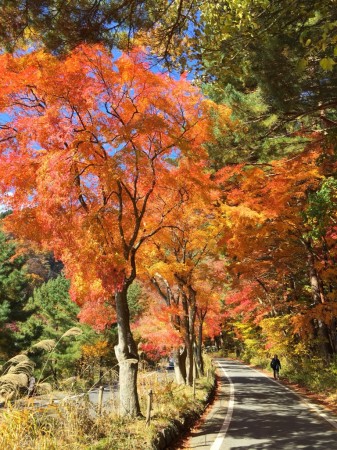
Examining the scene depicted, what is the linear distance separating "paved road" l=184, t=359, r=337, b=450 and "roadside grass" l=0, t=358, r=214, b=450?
101 centimetres

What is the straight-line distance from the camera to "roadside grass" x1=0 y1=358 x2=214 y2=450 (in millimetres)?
4816

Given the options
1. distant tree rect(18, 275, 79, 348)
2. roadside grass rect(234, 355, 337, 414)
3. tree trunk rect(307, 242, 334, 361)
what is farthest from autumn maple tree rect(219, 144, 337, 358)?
distant tree rect(18, 275, 79, 348)

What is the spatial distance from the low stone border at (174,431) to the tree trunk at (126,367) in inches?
33.6

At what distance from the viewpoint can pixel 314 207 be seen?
910 cm

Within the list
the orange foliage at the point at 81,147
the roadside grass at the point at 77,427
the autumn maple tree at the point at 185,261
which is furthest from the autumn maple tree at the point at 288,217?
the roadside grass at the point at 77,427

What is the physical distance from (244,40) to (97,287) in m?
7.00

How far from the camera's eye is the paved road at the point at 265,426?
759cm

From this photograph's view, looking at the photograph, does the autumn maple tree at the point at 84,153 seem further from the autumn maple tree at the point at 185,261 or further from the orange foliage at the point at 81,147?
the autumn maple tree at the point at 185,261

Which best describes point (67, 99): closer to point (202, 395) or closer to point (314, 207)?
point (314, 207)

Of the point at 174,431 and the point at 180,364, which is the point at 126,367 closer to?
the point at 174,431

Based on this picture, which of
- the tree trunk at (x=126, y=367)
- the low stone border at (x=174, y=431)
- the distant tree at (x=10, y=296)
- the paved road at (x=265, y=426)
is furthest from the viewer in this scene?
the distant tree at (x=10, y=296)

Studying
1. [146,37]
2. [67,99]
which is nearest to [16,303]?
[67,99]

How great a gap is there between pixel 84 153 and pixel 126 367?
496cm

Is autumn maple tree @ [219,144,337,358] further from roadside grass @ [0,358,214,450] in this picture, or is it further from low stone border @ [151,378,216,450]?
roadside grass @ [0,358,214,450]
